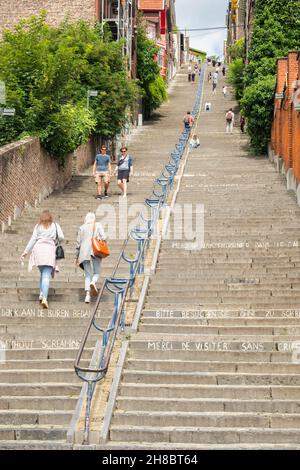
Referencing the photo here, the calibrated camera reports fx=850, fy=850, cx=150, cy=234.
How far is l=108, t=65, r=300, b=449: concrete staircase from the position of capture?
30.7 feet

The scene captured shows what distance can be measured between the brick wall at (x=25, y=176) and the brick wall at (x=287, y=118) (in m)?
7.02

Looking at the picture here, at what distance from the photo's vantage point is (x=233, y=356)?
11.0 meters

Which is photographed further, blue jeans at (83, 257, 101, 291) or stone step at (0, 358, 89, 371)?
blue jeans at (83, 257, 101, 291)

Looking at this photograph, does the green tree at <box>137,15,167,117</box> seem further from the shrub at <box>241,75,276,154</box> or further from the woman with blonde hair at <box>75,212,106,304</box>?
the woman with blonde hair at <box>75,212,106,304</box>

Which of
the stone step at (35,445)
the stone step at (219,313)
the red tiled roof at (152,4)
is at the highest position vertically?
the red tiled roof at (152,4)

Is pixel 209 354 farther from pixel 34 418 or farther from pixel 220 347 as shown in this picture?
pixel 34 418

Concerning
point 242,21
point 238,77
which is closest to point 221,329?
point 238,77

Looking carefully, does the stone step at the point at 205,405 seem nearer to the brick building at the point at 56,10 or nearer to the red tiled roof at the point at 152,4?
the brick building at the point at 56,10

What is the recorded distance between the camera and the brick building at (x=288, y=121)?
25.2m

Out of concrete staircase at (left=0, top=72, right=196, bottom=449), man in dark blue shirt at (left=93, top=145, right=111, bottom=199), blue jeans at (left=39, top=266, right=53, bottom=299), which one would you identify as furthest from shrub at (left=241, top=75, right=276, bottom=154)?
blue jeans at (left=39, top=266, right=53, bottom=299)

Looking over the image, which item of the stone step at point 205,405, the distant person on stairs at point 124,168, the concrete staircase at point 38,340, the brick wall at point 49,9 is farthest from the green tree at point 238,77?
the stone step at point 205,405

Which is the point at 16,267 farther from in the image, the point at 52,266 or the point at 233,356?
the point at 233,356

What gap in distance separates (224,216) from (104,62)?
514 inches

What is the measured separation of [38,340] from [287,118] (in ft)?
60.6
